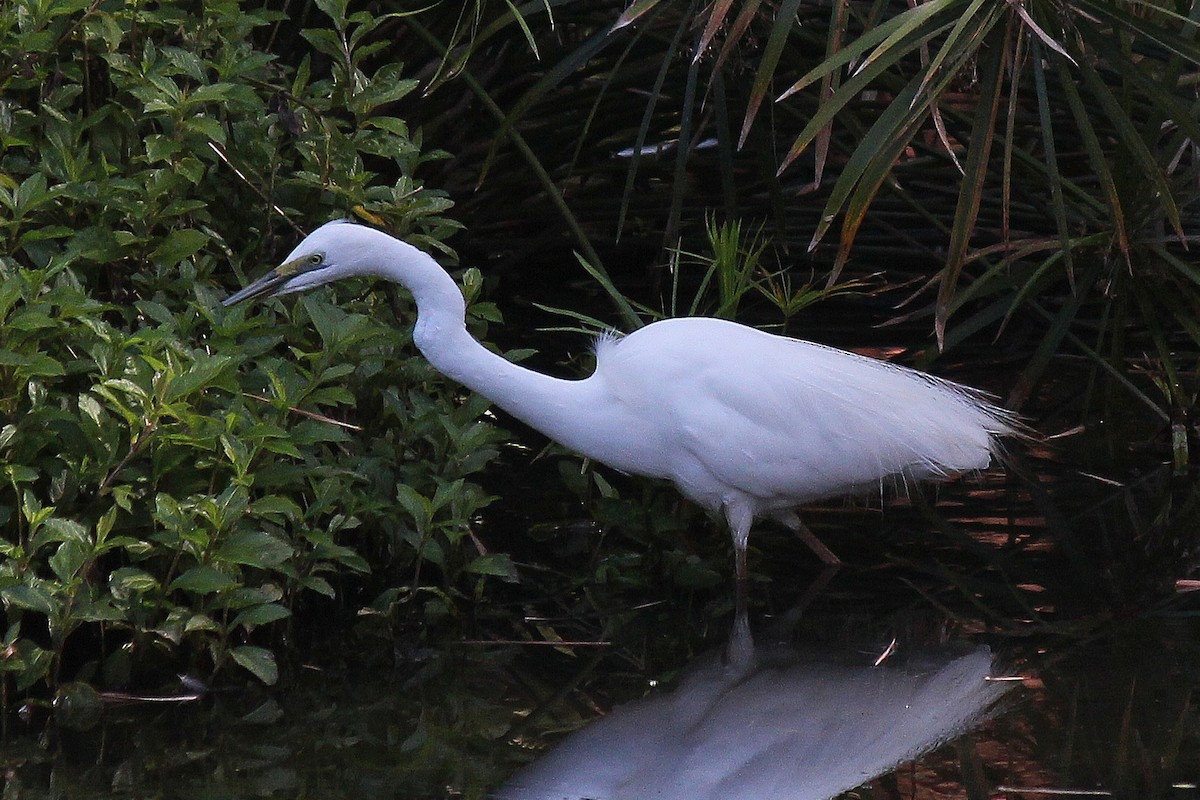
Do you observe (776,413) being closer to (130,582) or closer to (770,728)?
(770,728)

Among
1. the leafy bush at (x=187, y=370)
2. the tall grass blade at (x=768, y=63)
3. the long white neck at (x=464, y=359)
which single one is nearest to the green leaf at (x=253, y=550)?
the leafy bush at (x=187, y=370)

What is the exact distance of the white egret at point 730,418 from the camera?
12.0 feet

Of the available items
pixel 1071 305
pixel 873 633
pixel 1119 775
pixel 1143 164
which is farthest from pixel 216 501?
pixel 1071 305

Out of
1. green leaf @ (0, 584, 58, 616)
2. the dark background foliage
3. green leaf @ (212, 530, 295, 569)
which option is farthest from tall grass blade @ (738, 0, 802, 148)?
green leaf @ (0, 584, 58, 616)

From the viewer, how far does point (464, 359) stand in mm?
3533

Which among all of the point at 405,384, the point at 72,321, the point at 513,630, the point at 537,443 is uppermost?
the point at 72,321

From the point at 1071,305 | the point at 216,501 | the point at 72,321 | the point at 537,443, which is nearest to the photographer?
the point at 216,501

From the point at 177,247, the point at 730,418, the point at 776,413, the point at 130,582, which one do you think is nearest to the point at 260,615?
the point at 130,582

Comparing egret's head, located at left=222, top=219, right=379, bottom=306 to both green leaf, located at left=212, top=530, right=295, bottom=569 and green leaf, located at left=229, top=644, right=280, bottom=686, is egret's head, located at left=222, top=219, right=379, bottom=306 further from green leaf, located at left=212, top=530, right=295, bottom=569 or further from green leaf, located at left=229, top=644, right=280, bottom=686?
green leaf, located at left=229, top=644, right=280, bottom=686

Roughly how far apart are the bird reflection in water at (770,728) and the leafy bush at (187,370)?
616 millimetres

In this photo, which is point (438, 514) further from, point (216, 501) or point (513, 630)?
point (216, 501)

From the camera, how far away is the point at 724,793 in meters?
2.72

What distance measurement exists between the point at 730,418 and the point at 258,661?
51.4 inches

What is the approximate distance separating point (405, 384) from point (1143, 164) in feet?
6.37
